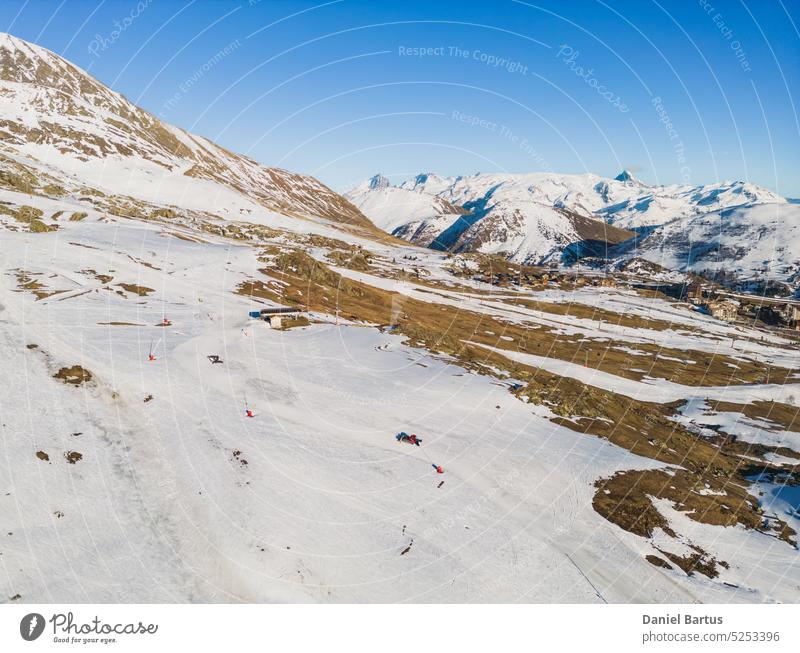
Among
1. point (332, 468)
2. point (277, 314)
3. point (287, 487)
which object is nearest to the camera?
point (287, 487)

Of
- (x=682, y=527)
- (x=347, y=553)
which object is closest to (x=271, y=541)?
(x=347, y=553)

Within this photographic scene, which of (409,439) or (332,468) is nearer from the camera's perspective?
(332,468)

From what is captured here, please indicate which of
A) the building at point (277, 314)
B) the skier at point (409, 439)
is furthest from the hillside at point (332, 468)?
the building at point (277, 314)

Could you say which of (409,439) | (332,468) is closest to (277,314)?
(409,439)

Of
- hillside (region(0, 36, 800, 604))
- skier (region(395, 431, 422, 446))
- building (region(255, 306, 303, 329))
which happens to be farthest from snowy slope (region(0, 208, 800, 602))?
building (region(255, 306, 303, 329))

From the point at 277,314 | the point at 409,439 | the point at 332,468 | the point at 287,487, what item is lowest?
the point at 287,487

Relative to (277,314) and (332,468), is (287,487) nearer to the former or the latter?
(332,468)

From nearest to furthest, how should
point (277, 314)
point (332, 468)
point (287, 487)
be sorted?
point (287, 487)
point (332, 468)
point (277, 314)

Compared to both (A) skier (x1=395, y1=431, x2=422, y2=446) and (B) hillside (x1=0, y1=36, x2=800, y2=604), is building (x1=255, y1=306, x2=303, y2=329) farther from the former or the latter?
(A) skier (x1=395, y1=431, x2=422, y2=446)
